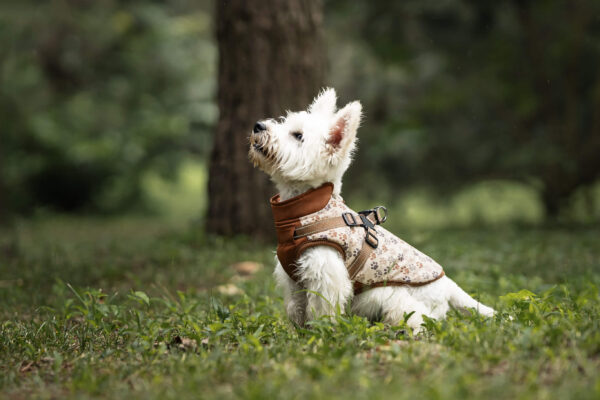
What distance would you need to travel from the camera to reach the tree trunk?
7898 mm

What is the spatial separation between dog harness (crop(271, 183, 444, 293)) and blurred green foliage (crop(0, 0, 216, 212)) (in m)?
12.3

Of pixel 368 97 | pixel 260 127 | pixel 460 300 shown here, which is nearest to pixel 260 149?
pixel 260 127

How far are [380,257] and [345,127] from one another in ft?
3.08

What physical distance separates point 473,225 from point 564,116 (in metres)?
3.16

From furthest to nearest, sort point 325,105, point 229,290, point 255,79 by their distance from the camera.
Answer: point 255,79 < point 229,290 < point 325,105

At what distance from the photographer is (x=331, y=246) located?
3.71 meters

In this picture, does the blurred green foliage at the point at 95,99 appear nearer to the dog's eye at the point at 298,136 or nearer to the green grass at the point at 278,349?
the green grass at the point at 278,349

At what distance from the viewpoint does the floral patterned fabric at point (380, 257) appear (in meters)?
3.74

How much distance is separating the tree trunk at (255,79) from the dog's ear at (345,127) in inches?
157

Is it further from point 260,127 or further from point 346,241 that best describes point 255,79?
point 346,241

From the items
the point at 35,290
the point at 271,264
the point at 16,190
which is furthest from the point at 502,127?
the point at 16,190

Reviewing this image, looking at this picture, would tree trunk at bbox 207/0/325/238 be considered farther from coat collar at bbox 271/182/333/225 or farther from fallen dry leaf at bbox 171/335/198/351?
fallen dry leaf at bbox 171/335/198/351

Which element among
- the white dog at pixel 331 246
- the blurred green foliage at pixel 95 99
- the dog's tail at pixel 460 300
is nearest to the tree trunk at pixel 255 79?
the white dog at pixel 331 246

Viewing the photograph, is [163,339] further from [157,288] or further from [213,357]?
[157,288]
